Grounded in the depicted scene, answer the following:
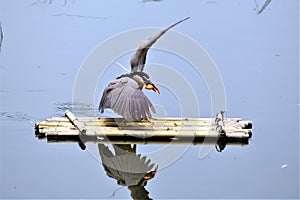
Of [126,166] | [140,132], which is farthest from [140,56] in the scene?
[126,166]

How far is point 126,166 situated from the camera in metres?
3.77

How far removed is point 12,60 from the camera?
551 cm

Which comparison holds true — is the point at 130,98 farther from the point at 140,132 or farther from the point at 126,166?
the point at 126,166

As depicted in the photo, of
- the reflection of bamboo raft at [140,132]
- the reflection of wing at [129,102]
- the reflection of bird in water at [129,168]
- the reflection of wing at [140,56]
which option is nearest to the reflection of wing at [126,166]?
the reflection of bird in water at [129,168]

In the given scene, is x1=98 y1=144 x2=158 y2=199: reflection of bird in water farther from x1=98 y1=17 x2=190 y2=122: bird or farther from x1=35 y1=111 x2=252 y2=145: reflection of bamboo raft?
x1=98 y1=17 x2=190 y2=122: bird

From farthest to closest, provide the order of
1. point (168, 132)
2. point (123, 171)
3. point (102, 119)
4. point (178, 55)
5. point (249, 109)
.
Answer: point (178, 55), point (249, 109), point (102, 119), point (168, 132), point (123, 171)

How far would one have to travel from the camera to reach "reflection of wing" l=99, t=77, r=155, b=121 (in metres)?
4.02

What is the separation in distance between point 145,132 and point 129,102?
0.18 m

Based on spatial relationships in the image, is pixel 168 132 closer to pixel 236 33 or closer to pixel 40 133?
pixel 40 133

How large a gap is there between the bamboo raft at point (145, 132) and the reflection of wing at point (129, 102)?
0.29 feet

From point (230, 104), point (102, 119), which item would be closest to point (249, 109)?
point (230, 104)

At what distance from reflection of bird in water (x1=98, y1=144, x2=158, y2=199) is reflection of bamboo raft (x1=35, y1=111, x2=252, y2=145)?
0.07 meters

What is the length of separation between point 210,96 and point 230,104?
15 centimetres

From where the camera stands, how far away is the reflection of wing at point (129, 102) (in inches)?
158
